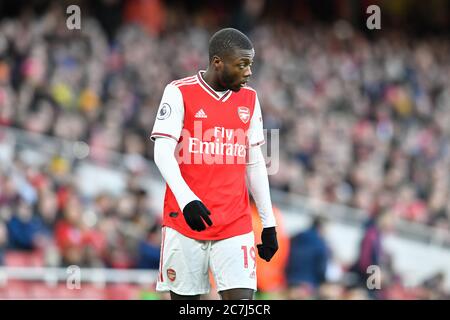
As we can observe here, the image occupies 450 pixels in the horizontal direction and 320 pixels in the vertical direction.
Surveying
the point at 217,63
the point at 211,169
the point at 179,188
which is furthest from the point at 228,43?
the point at 179,188

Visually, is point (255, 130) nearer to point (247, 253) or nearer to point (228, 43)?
point (228, 43)

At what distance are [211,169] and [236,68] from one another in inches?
23.9

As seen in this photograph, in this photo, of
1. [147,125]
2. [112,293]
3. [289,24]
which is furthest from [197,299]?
[289,24]

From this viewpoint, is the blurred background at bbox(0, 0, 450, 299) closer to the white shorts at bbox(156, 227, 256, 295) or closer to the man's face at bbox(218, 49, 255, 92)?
the white shorts at bbox(156, 227, 256, 295)

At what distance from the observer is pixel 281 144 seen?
17.0 metres

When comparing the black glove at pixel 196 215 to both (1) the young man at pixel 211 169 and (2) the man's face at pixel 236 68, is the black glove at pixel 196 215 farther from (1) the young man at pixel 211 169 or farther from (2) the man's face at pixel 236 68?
(2) the man's face at pixel 236 68

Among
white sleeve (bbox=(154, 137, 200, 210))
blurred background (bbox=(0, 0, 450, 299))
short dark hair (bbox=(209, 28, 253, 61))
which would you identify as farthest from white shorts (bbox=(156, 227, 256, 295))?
blurred background (bbox=(0, 0, 450, 299))

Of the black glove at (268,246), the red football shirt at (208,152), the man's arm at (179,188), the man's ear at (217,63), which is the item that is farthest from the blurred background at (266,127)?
the man's ear at (217,63)

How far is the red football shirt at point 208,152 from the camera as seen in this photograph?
21.4ft

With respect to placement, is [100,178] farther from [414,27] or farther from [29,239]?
[414,27]

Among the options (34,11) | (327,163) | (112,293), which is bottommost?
(112,293)

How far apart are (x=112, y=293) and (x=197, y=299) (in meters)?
4.96

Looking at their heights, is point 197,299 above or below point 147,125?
below
